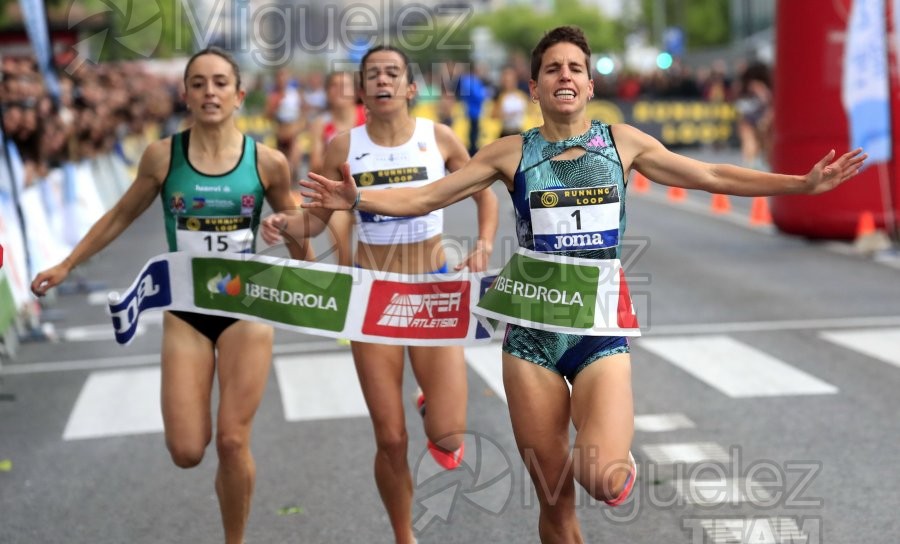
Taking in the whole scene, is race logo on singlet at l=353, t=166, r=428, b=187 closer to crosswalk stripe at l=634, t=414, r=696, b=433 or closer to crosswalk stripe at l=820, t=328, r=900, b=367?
crosswalk stripe at l=634, t=414, r=696, b=433

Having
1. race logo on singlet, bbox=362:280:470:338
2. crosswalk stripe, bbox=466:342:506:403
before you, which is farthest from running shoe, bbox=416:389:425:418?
crosswalk stripe, bbox=466:342:506:403

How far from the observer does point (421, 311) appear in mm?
6285

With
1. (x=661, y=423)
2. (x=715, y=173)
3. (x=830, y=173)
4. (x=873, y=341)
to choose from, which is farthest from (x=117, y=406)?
(x=873, y=341)

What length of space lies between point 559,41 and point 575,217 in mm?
711

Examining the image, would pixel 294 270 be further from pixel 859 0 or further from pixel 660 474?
pixel 859 0

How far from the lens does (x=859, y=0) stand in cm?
1689

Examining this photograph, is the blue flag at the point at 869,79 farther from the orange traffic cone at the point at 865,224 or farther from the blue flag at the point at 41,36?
the blue flag at the point at 41,36

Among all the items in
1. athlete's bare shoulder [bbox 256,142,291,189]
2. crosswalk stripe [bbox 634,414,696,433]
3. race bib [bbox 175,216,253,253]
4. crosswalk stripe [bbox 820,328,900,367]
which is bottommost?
crosswalk stripe [bbox 820,328,900,367]

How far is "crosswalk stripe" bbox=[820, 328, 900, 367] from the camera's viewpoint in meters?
11.1

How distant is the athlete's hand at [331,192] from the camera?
5520 mm

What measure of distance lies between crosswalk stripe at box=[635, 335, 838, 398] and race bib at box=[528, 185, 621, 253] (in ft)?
15.6

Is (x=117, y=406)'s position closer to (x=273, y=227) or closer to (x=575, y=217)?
(x=273, y=227)

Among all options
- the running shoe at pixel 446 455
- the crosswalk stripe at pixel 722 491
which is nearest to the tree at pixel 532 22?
the crosswalk stripe at pixel 722 491

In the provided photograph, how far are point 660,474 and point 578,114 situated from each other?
296 centimetres
